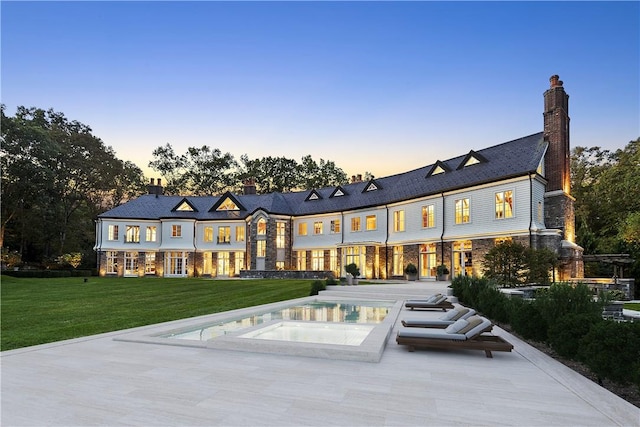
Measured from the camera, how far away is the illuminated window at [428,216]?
25562mm

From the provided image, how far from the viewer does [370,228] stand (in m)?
30.3

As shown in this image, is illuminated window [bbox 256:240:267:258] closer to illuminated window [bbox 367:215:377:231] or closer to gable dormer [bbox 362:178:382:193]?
illuminated window [bbox 367:215:377:231]

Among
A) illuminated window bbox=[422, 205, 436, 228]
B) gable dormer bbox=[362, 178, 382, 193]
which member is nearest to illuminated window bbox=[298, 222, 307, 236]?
gable dormer bbox=[362, 178, 382, 193]

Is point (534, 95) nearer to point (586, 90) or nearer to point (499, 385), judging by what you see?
point (586, 90)

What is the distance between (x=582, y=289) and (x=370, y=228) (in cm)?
2310

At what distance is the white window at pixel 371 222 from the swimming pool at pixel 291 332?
15.5m

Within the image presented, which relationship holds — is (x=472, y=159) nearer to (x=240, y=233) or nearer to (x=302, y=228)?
(x=302, y=228)

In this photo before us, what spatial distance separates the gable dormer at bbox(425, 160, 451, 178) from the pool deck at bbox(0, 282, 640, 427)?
828 inches

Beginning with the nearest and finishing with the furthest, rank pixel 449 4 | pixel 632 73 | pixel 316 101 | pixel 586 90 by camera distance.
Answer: pixel 449 4 < pixel 632 73 < pixel 586 90 < pixel 316 101

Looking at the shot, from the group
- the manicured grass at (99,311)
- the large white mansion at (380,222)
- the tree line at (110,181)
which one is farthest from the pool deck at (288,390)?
the tree line at (110,181)

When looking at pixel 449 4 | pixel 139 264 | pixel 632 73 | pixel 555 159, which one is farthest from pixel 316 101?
pixel 139 264

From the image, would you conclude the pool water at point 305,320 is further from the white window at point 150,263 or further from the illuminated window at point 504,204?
the white window at point 150,263

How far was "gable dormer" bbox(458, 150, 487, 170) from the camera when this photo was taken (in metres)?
24.3

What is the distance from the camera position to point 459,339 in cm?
675
